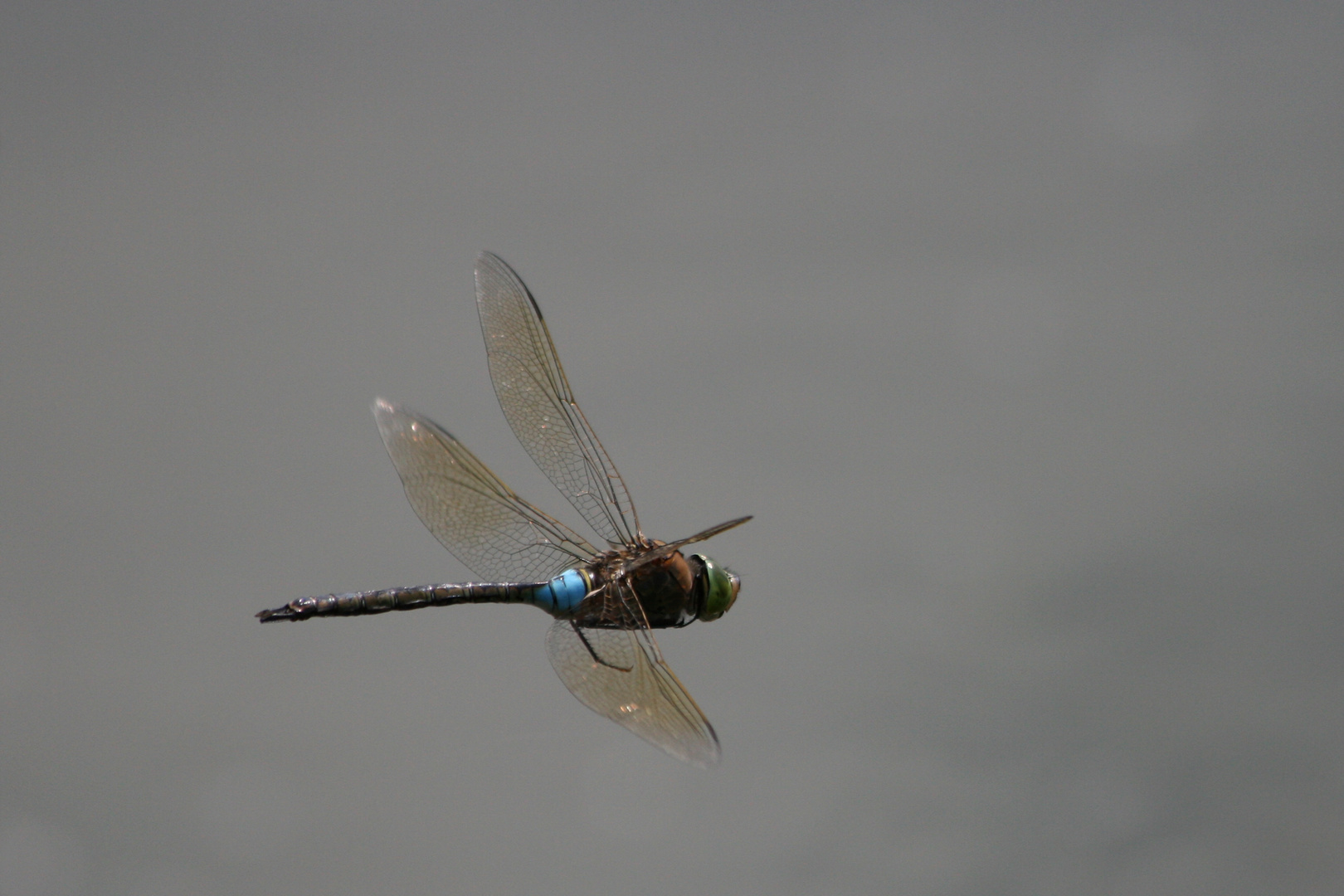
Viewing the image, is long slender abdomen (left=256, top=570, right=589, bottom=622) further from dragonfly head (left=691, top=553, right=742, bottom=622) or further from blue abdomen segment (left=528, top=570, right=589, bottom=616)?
dragonfly head (left=691, top=553, right=742, bottom=622)

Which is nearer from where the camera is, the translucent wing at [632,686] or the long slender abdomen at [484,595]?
the translucent wing at [632,686]

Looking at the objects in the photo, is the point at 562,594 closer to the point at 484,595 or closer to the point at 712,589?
the point at 484,595

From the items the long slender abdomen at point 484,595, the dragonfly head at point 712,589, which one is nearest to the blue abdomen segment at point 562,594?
the long slender abdomen at point 484,595

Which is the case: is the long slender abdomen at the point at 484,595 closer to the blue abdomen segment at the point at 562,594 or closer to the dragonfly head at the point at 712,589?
the blue abdomen segment at the point at 562,594

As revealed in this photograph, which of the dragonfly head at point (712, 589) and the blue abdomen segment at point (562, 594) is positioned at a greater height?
the blue abdomen segment at point (562, 594)

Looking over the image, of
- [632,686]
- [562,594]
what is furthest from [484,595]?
[632,686]
